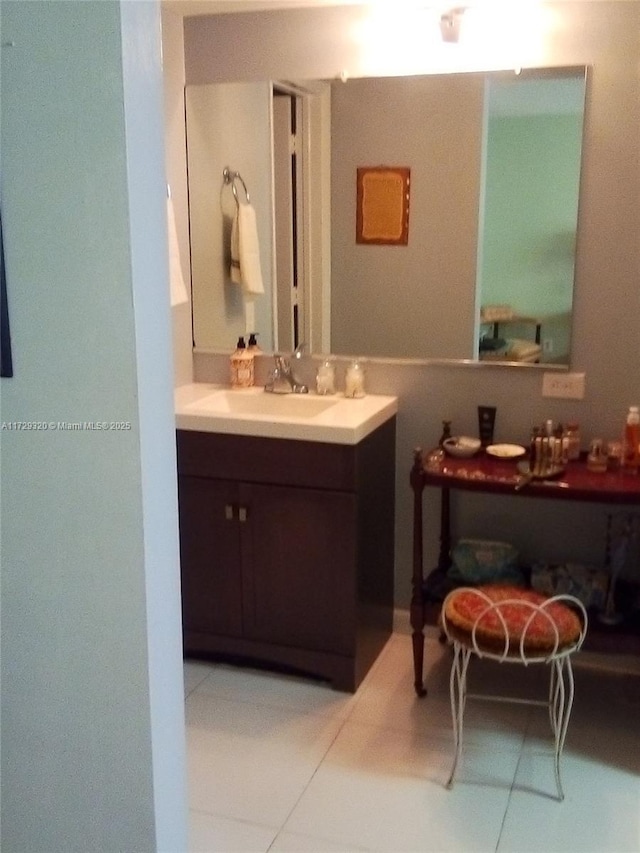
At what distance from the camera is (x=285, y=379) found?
3.06 meters

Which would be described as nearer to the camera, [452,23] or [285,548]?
[452,23]

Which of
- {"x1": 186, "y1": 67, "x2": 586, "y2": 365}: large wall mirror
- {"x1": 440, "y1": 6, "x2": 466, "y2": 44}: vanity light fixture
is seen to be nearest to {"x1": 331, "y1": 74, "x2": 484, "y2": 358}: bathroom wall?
{"x1": 186, "y1": 67, "x2": 586, "y2": 365}: large wall mirror

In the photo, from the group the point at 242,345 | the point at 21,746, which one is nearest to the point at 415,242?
the point at 242,345

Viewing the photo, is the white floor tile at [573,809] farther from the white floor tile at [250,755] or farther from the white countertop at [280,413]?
the white countertop at [280,413]

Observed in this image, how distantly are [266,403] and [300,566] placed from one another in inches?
24.5

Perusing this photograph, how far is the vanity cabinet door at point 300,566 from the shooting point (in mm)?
2646

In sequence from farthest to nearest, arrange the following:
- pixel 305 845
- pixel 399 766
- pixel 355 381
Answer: pixel 355 381, pixel 399 766, pixel 305 845

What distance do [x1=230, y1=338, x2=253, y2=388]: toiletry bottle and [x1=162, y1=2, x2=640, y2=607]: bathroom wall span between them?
23 cm

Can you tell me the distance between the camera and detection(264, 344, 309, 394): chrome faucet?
305 cm

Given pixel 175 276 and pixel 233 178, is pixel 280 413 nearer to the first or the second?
pixel 175 276

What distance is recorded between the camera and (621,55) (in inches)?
99.1

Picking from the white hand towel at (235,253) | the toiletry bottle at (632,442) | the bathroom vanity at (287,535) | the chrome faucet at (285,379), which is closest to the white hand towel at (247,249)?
the white hand towel at (235,253)

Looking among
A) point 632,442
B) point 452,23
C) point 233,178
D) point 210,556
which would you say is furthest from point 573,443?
point 233,178

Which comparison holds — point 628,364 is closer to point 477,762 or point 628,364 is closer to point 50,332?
point 477,762
